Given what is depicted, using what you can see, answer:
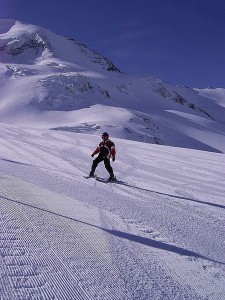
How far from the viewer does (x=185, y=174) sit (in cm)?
1377

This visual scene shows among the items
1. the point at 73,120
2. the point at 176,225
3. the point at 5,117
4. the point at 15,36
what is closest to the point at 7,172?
the point at 176,225

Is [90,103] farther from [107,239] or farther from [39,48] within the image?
[107,239]

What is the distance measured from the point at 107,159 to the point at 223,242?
570cm

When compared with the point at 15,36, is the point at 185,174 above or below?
below

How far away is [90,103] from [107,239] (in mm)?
74841

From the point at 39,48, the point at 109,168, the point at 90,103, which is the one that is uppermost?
the point at 39,48

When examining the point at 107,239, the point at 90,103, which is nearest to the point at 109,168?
the point at 107,239

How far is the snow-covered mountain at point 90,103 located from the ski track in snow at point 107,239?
4077 centimetres

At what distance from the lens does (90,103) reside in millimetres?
79438

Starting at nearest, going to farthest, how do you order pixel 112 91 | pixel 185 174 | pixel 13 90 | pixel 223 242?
pixel 223 242 → pixel 185 174 → pixel 13 90 → pixel 112 91

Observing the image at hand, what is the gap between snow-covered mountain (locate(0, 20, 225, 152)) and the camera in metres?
63.1

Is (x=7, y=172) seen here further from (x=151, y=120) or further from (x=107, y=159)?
(x=151, y=120)

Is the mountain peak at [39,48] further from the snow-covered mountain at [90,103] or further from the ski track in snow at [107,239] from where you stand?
the ski track in snow at [107,239]

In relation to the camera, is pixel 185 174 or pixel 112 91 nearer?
pixel 185 174
